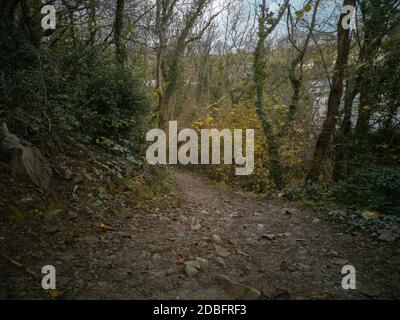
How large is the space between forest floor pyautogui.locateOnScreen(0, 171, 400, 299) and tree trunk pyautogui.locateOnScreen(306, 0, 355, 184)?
109 inches

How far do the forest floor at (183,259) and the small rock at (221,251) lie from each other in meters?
0.01

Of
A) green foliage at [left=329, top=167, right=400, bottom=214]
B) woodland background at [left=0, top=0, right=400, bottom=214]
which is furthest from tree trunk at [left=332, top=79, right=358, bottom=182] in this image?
green foliage at [left=329, top=167, right=400, bottom=214]

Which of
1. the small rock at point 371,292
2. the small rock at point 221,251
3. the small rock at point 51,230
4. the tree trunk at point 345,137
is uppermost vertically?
the tree trunk at point 345,137

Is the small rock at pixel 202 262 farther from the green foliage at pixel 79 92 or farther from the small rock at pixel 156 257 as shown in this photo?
the green foliage at pixel 79 92

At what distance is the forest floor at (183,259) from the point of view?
2.16 m

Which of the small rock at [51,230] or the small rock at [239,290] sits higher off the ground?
the small rock at [51,230]

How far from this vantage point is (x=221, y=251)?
3023 millimetres

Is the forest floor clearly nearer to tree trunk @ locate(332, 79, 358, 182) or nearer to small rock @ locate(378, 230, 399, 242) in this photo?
small rock @ locate(378, 230, 399, 242)

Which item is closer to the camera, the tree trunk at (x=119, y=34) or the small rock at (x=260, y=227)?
the small rock at (x=260, y=227)

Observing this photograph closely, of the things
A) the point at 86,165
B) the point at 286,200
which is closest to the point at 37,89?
the point at 86,165

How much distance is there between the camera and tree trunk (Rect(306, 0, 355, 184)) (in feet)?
19.3

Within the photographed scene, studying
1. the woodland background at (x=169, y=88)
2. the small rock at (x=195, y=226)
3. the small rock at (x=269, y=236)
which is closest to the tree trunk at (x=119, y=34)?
the woodland background at (x=169, y=88)

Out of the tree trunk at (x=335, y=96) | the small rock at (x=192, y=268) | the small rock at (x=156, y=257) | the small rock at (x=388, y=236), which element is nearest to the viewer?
the small rock at (x=192, y=268)

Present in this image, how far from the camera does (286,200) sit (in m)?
6.46
